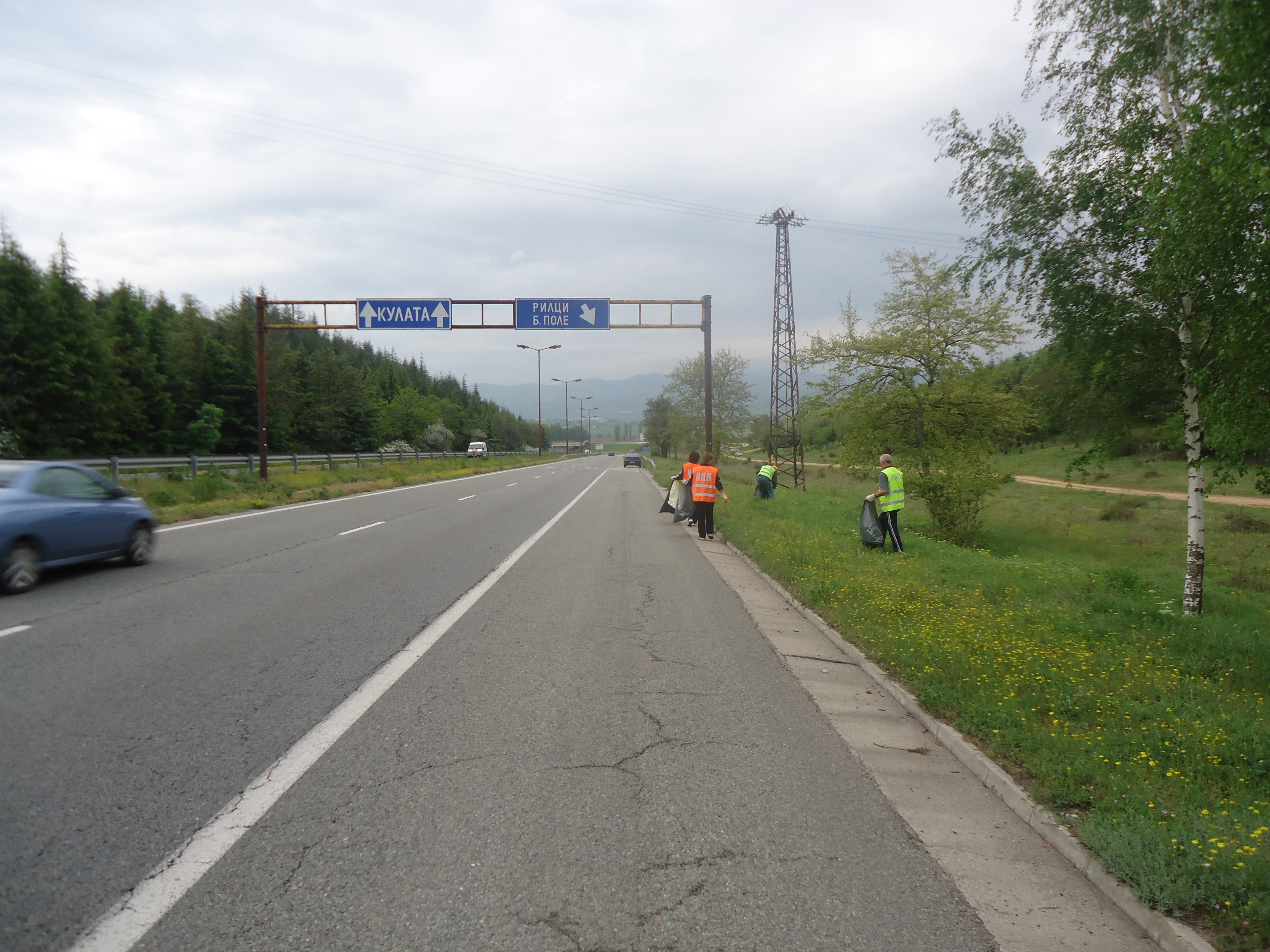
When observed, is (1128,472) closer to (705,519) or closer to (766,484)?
(766,484)

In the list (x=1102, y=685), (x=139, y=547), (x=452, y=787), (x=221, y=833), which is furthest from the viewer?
(x=139, y=547)

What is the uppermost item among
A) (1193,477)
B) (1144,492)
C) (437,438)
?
(437,438)

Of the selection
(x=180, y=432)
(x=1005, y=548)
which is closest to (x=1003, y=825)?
(x=1005, y=548)

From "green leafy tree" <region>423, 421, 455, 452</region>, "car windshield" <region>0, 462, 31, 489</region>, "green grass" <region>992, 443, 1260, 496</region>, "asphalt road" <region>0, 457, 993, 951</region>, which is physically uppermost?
"green leafy tree" <region>423, 421, 455, 452</region>

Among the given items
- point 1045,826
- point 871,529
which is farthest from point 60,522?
point 871,529

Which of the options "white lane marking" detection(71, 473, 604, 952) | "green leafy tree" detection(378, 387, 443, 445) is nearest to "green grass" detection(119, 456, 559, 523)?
"white lane marking" detection(71, 473, 604, 952)

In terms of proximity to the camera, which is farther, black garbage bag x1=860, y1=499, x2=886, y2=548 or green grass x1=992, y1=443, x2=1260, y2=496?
green grass x1=992, y1=443, x2=1260, y2=496

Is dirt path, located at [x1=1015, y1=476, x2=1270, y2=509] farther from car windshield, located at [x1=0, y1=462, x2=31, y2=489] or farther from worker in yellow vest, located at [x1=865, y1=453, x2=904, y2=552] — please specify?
car windshield, located at [x1=0, y1=462, x2=31, y2=489]

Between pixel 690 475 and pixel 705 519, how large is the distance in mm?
1766

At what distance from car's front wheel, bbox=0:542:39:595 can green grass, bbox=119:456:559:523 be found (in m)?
8.24

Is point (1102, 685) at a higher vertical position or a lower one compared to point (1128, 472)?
higher

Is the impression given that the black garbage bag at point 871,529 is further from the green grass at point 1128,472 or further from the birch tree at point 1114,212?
the green grass at point 1128,472

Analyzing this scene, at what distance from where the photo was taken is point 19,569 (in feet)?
27.8

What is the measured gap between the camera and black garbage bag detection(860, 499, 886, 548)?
13.0 metres
